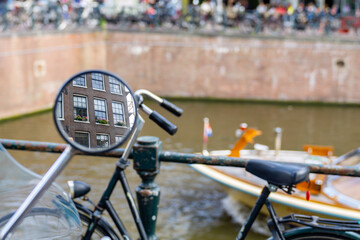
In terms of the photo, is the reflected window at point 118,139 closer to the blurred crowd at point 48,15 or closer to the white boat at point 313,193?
the white boat at point 313,193

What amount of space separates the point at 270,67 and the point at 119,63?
16.1ft

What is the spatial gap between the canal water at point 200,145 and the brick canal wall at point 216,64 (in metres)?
0.59

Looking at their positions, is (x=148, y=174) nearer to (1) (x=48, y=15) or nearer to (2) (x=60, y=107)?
(2) (x=60, y=107)

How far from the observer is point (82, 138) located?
1.60 meters

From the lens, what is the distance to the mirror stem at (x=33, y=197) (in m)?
1.48

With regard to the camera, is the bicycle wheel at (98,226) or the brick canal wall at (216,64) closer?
the bicycle wheel at (98,226)

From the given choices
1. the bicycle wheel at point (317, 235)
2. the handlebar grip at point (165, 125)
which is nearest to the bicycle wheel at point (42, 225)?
the handlebar grip at point (165, 125)

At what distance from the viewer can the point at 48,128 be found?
12.3 metres

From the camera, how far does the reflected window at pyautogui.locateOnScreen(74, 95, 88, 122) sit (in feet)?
5.25

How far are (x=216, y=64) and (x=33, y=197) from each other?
15503 millimetres

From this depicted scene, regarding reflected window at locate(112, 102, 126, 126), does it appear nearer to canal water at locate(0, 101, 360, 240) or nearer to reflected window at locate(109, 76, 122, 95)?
reflected window at locate(109, 76, 122, 95)

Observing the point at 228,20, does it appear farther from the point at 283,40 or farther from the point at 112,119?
the point at 112,119

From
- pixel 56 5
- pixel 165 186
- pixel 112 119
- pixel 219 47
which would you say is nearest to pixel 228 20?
pixel 219 47

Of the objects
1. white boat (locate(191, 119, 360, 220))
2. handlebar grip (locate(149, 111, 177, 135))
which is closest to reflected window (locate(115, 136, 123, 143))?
handlebar grip (locate(149, 111, 177, 135))
